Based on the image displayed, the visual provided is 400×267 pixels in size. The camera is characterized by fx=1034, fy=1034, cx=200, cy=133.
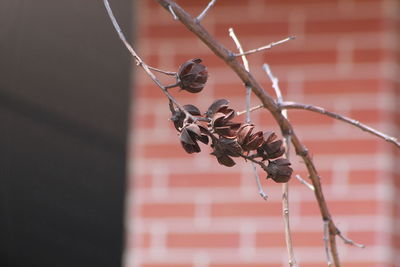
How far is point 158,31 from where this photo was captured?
2.63 m

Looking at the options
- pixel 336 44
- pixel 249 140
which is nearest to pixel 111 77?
pixel 336 44

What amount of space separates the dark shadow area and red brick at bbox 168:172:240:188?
1077 millimetres

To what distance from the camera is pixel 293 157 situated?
2.45 m

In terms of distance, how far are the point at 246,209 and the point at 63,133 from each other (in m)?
1.45

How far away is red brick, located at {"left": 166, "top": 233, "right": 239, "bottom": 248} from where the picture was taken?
2.50m

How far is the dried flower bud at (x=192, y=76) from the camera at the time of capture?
72 cm

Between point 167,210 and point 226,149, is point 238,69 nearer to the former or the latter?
point 226,149

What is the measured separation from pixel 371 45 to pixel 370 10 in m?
0.08

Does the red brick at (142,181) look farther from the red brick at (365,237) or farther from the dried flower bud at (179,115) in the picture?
the dried flower bud at (179,115)

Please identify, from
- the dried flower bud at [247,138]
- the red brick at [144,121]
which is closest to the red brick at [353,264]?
the red brick at [144,121]

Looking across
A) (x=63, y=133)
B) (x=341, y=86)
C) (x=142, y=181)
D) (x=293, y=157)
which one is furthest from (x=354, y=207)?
(x=63, y=133)

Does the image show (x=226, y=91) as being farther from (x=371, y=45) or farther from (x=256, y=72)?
(x=371, y=45)

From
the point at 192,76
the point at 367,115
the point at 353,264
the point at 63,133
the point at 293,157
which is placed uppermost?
the point at 63,133

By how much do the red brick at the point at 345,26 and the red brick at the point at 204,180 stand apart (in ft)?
1.34
